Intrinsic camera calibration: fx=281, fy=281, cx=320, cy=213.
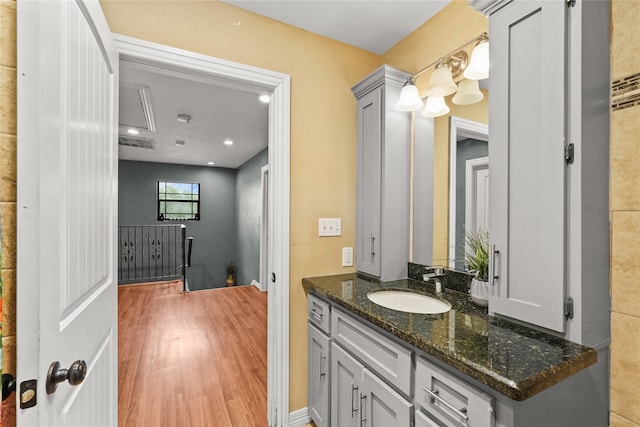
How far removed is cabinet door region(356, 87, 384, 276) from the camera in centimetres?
175

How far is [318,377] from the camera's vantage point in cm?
161

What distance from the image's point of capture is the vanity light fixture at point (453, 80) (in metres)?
1.30

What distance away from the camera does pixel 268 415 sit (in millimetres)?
1780

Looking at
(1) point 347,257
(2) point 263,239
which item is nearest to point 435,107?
(1) point 347,257

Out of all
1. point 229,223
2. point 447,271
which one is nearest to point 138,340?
point 447,271

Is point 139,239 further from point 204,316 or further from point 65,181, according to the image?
point 65,181

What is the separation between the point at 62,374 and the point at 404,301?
1378mm

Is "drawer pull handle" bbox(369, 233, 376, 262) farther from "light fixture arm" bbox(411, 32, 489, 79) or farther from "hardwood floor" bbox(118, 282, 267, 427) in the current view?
"hardwood floor" bbox(118, 282, 267, 427)

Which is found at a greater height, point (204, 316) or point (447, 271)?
point (447, 271)

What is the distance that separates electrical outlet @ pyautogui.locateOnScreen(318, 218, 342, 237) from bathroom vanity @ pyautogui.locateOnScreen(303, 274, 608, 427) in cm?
45

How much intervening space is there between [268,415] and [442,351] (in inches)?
57.3

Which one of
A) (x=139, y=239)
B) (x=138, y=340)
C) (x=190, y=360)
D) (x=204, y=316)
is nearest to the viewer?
(x=190, y=360)

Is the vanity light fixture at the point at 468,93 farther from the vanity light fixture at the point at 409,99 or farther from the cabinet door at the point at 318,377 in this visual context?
the cabinet door at the point at 318,377

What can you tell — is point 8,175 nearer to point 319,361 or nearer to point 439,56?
point 319,361
